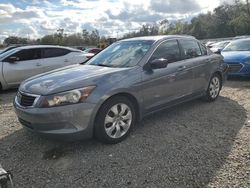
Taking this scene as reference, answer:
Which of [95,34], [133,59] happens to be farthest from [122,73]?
[95,34]

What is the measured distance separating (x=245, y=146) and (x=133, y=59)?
2167 mm

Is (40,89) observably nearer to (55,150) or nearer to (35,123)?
(35,123)

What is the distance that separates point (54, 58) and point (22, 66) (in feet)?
3.68

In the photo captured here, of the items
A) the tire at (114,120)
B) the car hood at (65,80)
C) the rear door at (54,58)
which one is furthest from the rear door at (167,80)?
the rear door at (54,58)

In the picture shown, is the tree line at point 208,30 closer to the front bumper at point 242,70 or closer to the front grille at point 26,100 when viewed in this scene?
the front bumper at point 242,70

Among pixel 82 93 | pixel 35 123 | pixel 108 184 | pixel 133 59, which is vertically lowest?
pixel 108 184

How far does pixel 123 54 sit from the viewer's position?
204 inches

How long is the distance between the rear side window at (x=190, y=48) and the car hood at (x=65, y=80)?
1763mm

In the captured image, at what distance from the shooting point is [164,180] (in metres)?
3.32

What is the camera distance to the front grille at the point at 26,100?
13.3 feet

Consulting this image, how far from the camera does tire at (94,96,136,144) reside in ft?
13.4

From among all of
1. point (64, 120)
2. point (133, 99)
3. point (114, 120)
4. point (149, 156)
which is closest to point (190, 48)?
point (133, 99)

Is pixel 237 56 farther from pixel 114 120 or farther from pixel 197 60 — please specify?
pixel 114 120

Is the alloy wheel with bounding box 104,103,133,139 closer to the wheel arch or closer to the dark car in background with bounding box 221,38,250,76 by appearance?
the wheel arch
